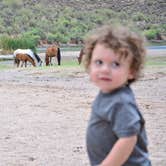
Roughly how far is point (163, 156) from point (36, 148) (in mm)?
1433

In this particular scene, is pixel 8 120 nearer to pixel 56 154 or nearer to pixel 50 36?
pixel 56 154

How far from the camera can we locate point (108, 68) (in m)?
2.69

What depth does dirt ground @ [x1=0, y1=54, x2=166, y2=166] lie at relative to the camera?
6.41 m

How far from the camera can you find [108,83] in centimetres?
272

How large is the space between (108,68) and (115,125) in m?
0.24

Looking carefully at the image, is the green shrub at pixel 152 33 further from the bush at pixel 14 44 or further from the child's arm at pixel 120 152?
the child's arm at pixel 120 152

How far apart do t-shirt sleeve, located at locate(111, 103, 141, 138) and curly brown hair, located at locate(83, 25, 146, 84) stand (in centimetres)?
17

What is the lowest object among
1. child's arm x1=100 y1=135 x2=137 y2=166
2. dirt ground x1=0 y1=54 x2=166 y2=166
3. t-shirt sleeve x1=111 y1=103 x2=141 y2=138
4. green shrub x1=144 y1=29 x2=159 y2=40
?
green shrub x1=144 y1=29 x2=159 y2=40

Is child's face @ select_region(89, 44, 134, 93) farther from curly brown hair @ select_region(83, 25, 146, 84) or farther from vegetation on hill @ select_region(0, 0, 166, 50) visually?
vegetation on hill @ select_region(0, 0, 166, 50)

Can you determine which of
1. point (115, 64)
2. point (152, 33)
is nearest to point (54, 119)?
point (115, 64)

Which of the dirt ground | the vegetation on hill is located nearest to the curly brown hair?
the dirt ground

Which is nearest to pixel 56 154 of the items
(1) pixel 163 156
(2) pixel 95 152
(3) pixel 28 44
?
(1) pixel 163 156

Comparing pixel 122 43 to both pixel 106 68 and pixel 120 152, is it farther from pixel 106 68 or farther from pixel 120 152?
pixel 120 152

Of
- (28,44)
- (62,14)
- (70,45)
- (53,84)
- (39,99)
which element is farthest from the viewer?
(62,14)
